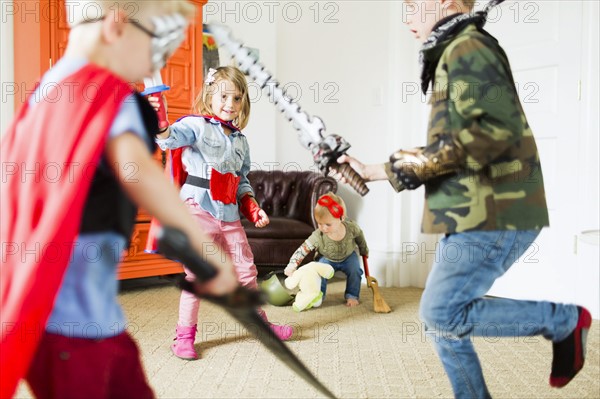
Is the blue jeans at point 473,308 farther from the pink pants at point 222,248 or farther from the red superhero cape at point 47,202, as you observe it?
the pink pants at point 222,248

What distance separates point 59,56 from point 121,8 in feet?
8.49

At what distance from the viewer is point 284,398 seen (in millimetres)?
1837

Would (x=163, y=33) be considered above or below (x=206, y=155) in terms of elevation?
above

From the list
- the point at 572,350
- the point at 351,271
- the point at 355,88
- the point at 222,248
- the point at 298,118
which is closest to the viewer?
the point at 298,118

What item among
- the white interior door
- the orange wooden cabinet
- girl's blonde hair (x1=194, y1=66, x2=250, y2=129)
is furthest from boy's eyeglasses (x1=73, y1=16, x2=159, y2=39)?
the white interior door

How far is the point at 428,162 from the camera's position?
1.31 meters

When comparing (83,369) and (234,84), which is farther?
(234,84)

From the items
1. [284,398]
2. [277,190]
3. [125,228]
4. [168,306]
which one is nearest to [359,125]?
[277,190]

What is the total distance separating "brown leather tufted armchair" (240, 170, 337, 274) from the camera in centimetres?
389

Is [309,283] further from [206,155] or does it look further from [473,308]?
[473,308]

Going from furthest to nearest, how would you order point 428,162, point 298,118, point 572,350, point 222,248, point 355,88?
point 355,88
point 222,248
point 572,350
point 428,162
point 298,118

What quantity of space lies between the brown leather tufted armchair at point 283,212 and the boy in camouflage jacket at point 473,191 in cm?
243

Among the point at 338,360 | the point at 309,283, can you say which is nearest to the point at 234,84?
the point at 338,360

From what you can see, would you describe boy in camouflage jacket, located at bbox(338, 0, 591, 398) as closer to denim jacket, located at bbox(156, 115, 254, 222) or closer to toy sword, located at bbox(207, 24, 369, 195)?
toy sword, located at bbox(207, 24, 369, 195)
